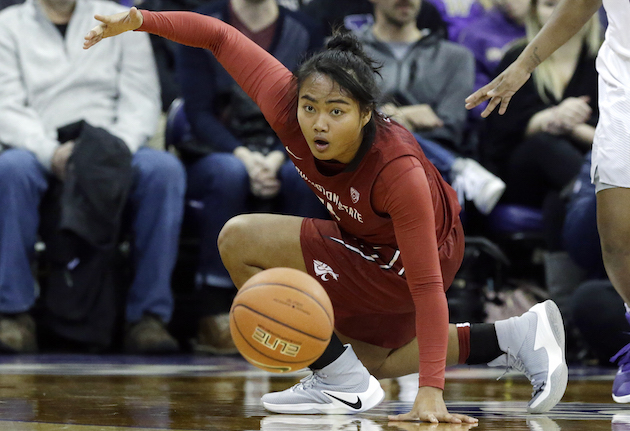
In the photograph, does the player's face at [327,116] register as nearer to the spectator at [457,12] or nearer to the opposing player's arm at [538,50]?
the opposing player's arm at [538,50]

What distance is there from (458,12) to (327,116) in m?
3.94

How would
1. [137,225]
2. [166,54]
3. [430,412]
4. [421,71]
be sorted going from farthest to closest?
1. [166,54]
2. [421,71]
3. [137,225]
4. [430,412]

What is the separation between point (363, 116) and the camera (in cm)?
245

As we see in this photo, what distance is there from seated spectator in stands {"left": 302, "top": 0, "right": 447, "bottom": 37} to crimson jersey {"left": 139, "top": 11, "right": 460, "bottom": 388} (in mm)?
2780

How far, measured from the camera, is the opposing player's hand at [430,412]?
2.17 meters

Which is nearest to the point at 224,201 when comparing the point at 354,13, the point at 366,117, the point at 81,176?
the point at 81,176

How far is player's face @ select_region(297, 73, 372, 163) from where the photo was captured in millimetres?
2355

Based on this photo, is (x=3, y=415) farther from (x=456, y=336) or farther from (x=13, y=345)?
(x=13, y=345)

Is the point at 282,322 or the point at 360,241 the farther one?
the point at 360,241

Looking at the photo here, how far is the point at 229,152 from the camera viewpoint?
Answer: 484 cm

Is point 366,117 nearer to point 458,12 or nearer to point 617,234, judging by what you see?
point 617,234

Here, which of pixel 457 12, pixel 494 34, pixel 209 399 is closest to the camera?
pixel 209 399

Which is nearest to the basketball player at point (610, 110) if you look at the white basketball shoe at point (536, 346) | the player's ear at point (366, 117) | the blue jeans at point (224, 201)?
the white basketball shoe at point (536, 346)

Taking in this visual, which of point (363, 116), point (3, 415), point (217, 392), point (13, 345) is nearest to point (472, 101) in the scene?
point (363, 116)
